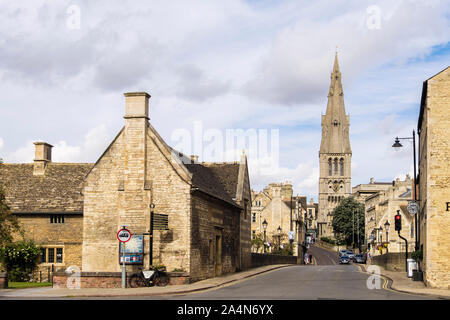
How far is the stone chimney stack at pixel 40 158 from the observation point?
140 feet

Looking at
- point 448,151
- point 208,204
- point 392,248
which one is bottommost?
point 392,248

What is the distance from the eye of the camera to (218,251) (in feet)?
119

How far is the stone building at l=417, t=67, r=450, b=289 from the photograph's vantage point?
27.4 meters

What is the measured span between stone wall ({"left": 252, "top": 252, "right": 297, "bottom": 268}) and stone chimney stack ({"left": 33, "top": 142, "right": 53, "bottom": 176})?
57.1 ft

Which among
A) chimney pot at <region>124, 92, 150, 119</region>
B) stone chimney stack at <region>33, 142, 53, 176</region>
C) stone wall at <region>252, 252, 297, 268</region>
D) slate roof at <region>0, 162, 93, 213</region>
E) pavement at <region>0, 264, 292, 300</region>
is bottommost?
stone wall at <region>252, 252, 297, 268</region>

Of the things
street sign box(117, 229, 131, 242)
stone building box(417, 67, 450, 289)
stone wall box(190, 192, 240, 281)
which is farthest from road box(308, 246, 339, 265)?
street sign box(117, 229, 131, 242)

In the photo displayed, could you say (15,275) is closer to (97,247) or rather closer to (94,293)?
(97,247)

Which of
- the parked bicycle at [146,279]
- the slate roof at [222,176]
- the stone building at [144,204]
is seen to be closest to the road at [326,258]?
the slate roof at [222,176]

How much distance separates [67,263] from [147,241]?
10.5 m

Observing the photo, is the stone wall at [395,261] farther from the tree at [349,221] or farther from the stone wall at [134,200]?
the tree at [349,221]

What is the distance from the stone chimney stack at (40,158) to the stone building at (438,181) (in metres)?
26.4

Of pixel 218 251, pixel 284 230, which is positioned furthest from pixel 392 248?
pixel 218 251

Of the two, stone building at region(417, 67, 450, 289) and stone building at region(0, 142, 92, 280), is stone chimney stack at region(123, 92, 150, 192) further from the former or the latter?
stone building at region(417, 67, 450, 289)
